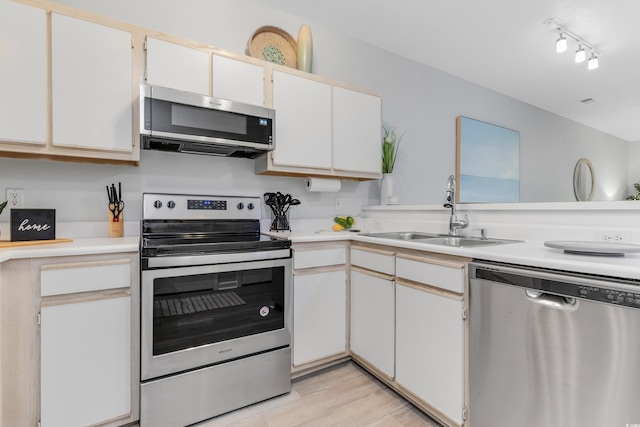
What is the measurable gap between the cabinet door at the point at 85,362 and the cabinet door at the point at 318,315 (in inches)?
36.0

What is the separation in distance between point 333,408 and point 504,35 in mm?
3370

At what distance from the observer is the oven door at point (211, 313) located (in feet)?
4.83

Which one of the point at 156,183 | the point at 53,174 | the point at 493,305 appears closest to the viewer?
the point at 493,305

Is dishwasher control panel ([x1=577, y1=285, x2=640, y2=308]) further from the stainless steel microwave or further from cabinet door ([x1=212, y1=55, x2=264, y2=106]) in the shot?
cabinet door ([x1=212, y1=55, x2=264, y2=106])

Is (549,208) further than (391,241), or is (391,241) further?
(391,241)

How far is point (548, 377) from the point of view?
1.11m

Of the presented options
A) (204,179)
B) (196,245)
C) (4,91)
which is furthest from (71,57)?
(196,245)

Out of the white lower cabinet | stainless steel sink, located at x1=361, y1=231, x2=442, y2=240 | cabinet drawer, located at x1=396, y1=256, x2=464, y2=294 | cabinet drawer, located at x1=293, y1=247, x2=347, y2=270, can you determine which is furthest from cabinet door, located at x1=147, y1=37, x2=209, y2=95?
cabinet drawer, located at x1=396, y1=256, x2=464, y2=294

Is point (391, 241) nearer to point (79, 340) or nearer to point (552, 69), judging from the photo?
point (79, 340)

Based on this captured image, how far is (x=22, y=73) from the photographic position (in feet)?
4.76

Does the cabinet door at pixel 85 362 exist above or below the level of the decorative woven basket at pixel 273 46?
below

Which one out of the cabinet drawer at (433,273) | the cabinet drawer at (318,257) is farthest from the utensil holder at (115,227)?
the cabinet drawer at (433,273)

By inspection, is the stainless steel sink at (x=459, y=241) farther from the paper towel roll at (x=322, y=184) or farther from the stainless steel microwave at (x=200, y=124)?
the stainless steel microwave at (x=200, y=124)

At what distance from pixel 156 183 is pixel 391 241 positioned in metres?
1.57
